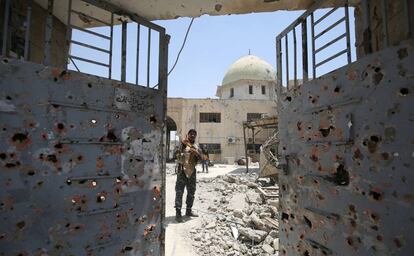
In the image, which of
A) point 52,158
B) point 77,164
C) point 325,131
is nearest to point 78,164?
point 77,164

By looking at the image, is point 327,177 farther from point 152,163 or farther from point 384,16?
point 152,163

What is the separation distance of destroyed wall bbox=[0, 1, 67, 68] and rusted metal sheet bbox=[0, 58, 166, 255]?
0.61 meters

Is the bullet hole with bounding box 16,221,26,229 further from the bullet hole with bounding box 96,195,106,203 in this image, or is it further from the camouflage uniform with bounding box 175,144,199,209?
the camouflage uniform with bounding box 175,144,199,209

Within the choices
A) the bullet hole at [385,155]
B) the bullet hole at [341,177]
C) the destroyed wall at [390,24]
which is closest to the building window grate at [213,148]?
the destroyed wall at [390,24]

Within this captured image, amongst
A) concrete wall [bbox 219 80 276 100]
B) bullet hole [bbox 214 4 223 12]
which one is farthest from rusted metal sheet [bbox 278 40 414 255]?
concrete wall [bbox 219 80 276 100]

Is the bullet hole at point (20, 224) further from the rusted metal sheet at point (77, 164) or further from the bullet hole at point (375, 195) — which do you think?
the bullet hole at point (375, 195)

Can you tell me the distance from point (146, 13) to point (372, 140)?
8.58 ft

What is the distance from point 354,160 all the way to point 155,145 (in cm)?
178

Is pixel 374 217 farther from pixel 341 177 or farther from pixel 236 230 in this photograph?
pixel 236 230

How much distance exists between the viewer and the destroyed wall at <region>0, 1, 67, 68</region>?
9.12 ft

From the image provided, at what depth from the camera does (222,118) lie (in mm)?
24953

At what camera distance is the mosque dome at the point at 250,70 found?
3000cm

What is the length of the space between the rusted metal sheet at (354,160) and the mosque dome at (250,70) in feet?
91.7

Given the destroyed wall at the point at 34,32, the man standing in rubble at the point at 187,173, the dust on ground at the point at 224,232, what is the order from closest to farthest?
the destroyed wall at the point at 34,32
the dust on ground at the point at 224,232
the man standing in rubble at the point at 187,173
